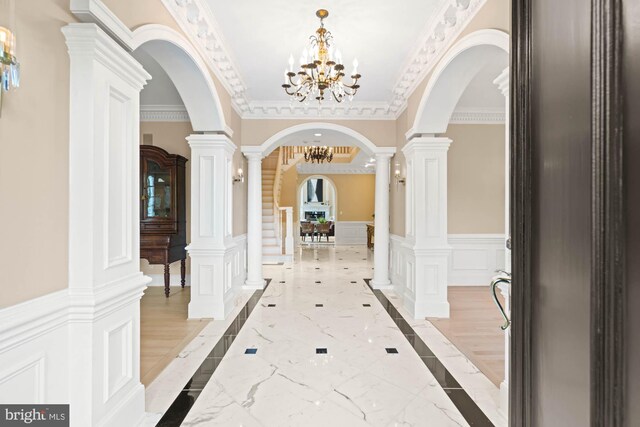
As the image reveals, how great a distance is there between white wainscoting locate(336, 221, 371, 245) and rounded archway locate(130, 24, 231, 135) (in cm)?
1049

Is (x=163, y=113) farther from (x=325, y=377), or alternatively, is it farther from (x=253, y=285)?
(x=325, y=377)

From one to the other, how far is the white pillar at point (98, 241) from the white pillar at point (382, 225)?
15.3 ft

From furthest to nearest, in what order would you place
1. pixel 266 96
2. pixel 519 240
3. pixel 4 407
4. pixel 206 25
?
1. pixel 266 96
2. pixel 206 25
3. pixel 4 407
4. pixel 519 240

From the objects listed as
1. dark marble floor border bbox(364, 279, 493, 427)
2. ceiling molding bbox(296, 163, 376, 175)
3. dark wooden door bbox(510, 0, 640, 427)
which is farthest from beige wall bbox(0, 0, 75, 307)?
ceiling molding bbox(296, 163, 376, 175)

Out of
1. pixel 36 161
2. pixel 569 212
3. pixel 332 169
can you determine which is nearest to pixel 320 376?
pixel 36 161

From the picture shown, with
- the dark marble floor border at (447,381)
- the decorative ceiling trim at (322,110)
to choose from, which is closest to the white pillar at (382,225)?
the decorative ceiling trim at (322,110)

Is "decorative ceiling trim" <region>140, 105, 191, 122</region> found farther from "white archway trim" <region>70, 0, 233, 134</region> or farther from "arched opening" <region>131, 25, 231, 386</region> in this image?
"white archway trim" <region>70, 0, 233, 134</region>

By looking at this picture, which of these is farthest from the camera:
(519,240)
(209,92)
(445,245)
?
(445,245)

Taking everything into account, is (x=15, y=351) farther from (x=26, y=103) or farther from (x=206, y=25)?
(x=206, y=25)

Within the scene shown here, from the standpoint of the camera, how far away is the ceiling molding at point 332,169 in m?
14.6

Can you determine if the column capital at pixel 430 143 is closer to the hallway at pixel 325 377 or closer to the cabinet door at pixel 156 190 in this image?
the hallway at pixel 325 377

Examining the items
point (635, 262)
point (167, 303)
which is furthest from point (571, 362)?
point (167, 303)

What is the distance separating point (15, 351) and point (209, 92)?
3298mm

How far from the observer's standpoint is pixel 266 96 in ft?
19.1
